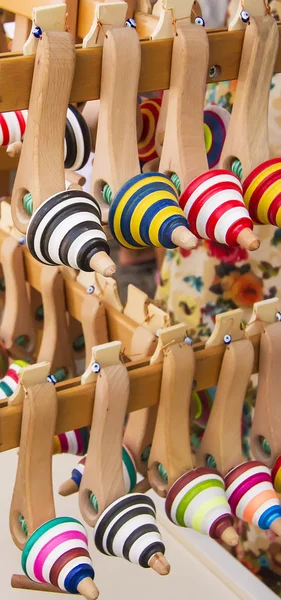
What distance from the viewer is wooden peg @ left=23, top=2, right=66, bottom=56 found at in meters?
0.63

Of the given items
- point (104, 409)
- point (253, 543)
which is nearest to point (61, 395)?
point (104, 409)

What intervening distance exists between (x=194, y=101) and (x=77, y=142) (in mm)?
120

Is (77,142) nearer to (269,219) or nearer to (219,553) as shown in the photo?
(269,219)

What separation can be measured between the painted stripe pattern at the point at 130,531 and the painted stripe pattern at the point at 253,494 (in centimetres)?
10

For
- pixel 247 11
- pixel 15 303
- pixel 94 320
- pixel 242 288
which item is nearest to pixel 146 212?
pixel 247 11

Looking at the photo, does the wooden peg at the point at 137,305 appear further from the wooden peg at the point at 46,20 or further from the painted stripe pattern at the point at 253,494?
the wooden peg at the point at 46,20

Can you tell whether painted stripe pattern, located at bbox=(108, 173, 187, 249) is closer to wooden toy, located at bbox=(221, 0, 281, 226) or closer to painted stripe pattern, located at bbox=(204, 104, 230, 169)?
wooden toy, located at bbox=(221, 0, 281, 226)

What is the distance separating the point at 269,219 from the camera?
0.72 m

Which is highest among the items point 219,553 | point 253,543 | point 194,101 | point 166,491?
point 194,101

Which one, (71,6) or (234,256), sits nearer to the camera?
(71,6)

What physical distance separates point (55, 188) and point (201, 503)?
0.33m

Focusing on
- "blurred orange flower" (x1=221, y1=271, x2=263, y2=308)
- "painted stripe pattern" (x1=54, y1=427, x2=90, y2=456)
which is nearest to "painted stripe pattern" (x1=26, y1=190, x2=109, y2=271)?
"painted stripe pattern" (x1=54, y1=427, x2=90, y2=456)

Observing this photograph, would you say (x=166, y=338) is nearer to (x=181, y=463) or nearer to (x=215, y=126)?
(x=181, y=463)

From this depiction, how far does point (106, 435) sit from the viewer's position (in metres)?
0.77
